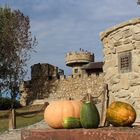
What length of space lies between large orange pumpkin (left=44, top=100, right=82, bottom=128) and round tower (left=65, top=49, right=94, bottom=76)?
54360 millimetres

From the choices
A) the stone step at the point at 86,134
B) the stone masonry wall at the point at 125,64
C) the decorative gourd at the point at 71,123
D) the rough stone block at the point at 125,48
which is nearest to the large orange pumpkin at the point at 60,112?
the decorative gourd at the point at 71,123

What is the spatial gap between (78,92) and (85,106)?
41096 mm

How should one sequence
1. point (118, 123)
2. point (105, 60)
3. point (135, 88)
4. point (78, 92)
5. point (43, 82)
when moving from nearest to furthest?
1. point (118, 123)
2. point (135, 88)
3. point (105, 60)
4. point (78, 92)
5. point (43, 82)

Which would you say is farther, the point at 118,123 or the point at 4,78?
the point at 4,78

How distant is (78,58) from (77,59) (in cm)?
18

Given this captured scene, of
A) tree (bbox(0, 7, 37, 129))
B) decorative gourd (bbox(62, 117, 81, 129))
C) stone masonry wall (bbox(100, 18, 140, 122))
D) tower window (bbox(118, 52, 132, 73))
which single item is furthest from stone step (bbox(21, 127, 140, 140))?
tree (bbox(0, 7, 37, 129))

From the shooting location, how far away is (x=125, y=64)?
14.5 m

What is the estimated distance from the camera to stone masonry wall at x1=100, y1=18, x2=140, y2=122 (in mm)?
14055

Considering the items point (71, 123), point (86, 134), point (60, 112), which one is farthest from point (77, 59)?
point (86, 134)

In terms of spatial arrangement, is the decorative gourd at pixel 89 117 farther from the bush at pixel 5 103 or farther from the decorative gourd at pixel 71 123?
the bush at pixel 5 103

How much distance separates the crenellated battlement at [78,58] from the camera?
61.6 meters

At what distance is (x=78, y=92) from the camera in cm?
4719

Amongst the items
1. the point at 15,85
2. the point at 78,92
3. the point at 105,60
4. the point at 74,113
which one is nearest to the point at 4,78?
the point at 15,85

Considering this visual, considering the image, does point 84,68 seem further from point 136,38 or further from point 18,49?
point 136,38
